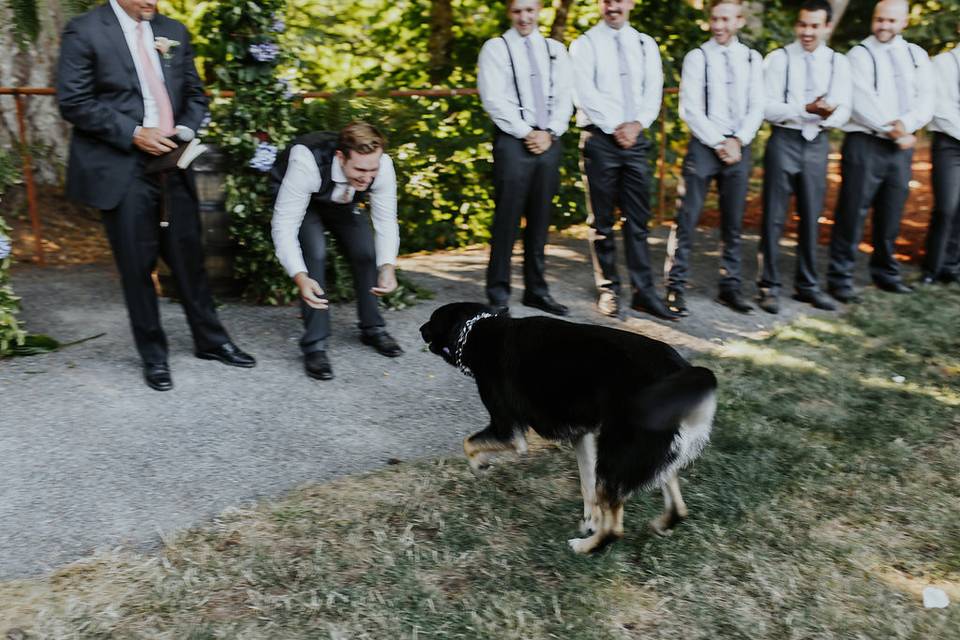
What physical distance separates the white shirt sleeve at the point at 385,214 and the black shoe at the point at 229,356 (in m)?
0.92

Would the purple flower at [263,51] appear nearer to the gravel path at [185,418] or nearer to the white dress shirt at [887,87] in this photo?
the gravel path at [185,418]

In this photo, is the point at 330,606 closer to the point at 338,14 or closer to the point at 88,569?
the point at 88,569

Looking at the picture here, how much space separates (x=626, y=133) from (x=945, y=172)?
284cm

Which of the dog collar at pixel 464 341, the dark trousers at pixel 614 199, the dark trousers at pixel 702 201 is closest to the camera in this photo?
the dog collar at pixel 464 341

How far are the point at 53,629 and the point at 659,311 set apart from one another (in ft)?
14.6

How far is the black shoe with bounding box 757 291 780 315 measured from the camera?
21.6ft

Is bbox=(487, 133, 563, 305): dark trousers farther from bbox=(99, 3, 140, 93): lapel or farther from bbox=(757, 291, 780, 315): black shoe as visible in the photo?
bbox=(99, 3, 140, 93): lapel

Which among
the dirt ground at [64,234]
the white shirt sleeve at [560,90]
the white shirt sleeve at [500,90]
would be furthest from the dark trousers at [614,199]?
the dirt ground at [64,234]

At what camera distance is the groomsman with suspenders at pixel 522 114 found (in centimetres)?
582

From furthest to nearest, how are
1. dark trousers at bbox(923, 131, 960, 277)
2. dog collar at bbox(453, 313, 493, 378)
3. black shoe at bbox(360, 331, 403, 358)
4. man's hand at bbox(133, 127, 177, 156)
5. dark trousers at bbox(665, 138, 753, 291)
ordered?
1. dark trousers at bbox(923, 131, 960, 277)
2. dark trousers at bbox(665, 138, 753, 291)
3. black shoe at bbox(360, 331, 403, 358)
4. man's hand at bbox(133, 127, 177, 156)
5. dog collar at bbox(453, 313, 493, 378)

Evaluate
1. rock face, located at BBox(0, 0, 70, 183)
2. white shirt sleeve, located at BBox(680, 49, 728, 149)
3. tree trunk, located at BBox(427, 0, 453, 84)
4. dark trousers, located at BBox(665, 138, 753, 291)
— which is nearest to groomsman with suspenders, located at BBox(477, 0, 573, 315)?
white shirt sleeve, located at BBox(680, 49, 728, 149)

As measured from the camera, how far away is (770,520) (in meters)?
3.68

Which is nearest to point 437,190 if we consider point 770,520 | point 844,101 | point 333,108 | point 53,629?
point 333,108

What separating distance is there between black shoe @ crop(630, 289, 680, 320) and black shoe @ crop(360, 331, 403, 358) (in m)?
1.89
